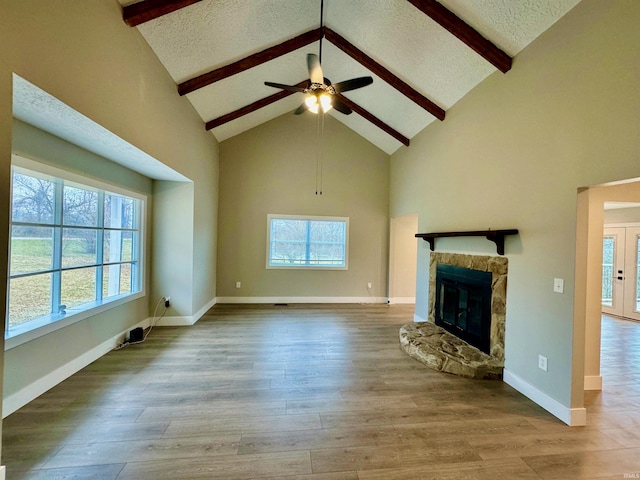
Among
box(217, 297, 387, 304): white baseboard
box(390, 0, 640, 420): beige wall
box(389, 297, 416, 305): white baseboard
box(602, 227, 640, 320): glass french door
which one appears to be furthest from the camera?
box(389, 297, 416, 305): white baseboard

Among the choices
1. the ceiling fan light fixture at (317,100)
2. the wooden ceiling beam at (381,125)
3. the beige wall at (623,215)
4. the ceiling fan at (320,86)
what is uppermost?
the wooden ceiling beam at (381,125)

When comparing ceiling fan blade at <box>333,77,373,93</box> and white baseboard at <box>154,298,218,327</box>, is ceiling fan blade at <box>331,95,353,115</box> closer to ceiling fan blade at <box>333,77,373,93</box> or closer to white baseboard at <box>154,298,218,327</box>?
ceiling fan blade at <box>333,77,373,93</box>

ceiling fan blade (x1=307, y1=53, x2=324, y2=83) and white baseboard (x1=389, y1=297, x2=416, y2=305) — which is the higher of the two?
ceiling fan blade (x1=307, y1=53, x2=324, y2=83)

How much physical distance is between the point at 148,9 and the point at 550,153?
392cm

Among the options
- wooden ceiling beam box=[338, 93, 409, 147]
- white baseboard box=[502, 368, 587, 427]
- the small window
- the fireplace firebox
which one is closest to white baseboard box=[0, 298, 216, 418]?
the small window

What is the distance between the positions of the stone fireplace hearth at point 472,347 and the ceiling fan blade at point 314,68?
2.86 metres

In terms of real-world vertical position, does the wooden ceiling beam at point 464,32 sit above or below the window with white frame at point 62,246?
above

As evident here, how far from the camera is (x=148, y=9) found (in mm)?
2469

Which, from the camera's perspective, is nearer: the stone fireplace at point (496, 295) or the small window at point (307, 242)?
the stone fireplace at point (496, 295)

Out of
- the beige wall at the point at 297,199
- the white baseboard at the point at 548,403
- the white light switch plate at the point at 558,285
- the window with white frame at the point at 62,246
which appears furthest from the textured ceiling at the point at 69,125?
the white baseboard at the point at 548,403

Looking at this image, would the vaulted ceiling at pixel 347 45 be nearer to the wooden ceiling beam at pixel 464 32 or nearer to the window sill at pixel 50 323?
the wooden ceiling beam at pixel 464 32

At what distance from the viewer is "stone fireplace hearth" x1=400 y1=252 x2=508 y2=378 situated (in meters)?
2.95

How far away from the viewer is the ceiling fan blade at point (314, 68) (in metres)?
2.69

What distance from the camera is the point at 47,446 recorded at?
5.97 ft
